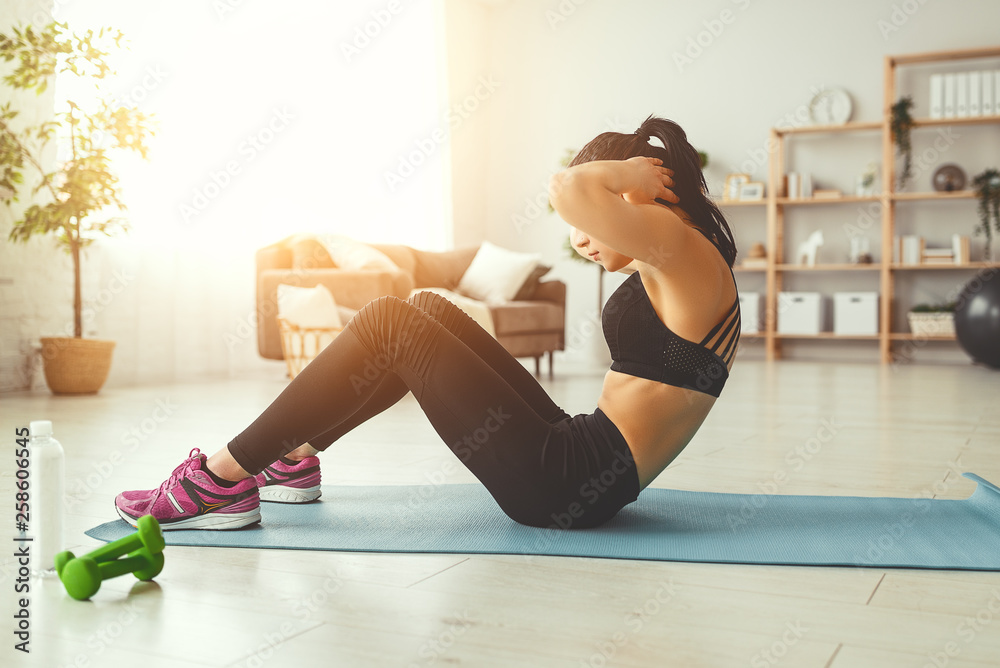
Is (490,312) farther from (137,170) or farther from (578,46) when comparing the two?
(578,46)

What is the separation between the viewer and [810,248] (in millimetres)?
6262

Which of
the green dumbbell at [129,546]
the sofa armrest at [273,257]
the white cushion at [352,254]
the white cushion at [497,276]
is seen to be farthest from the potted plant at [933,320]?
the green dumbbell at [129,546]

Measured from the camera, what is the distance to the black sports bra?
52.4 inches

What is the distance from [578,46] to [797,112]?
1.81m

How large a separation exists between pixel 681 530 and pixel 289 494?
731 mm

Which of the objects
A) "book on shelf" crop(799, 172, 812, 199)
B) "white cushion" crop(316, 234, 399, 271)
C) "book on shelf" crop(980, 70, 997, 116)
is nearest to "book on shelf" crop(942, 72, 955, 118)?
"book on shelf" crop(980, 70, 997, 116)

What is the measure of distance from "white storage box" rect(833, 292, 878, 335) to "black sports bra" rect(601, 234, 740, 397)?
519 centimetres

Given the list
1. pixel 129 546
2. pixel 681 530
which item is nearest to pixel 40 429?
pixel 129 546

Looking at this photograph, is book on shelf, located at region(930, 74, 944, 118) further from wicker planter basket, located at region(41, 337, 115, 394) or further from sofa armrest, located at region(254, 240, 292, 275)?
wicker planter basket, located at region(41, 337, 115, 394)

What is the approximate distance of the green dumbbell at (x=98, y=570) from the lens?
3.62 ft

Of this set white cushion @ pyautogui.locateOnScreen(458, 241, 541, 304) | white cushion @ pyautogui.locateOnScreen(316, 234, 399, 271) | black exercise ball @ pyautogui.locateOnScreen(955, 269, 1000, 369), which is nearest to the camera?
white cushion @ pyautogui.locateOnScreen(316, 234, 399, 271)

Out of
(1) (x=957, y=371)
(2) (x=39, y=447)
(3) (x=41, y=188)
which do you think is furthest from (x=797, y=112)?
(2) (x=39, y=447)

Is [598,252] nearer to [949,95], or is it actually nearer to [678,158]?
[678,158]

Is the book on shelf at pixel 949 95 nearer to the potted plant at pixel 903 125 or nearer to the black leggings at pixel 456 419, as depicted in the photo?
the potted plant at pixel 903 125
